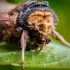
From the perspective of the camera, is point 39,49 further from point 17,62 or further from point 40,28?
point 17,62

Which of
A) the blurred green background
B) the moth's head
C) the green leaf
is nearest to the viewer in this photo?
the green leaf

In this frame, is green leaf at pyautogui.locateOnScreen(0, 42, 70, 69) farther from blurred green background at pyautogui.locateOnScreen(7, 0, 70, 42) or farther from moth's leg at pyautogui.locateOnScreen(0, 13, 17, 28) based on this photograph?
blurred green background at pyautogui.locateOnScreen(7, 0, 70, 42)

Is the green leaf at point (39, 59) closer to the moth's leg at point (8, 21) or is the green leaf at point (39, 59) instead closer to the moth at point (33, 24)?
the moth at point (33, 24)

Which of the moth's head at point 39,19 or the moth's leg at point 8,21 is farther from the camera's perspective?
the moth's leg at point 8,21

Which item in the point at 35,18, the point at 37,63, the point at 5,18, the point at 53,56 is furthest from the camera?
the point at 5,18

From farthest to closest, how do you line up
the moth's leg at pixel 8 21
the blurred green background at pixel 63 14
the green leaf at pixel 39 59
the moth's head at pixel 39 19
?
the blurred green background at pixel 63 14, the moth's leg at pixel 8 21, the moth's head at pixel 39 19, the green leaf at pixel 39 59

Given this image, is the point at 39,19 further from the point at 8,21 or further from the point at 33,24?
the point at 8,21

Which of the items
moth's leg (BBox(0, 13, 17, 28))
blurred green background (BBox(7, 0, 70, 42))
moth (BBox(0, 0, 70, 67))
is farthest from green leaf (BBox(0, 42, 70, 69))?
blurred green background (BBox(7, 0, 70, 42))

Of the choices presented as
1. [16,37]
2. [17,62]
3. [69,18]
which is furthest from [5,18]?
[69,18]

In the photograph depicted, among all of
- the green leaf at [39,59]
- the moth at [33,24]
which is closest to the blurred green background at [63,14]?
the moth at [33,24]
